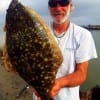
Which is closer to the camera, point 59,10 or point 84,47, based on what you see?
point 59,10

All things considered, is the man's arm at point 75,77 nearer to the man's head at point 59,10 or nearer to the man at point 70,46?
the man at point 70,46

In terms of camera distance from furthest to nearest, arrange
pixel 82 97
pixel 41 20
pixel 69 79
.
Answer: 1. pixel 82 97
2. pixel 69 79
3. pixel 41 20

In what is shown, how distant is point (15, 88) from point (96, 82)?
28.8 feet

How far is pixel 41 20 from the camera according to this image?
12.4 feet

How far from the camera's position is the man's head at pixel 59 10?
445 centimetres

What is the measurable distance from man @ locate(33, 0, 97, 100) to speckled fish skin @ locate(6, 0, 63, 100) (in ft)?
1.92

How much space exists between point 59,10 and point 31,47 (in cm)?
81

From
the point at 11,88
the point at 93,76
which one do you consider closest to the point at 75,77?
the point at 11,88

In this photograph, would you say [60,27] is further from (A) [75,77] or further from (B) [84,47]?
(A) [75,77]

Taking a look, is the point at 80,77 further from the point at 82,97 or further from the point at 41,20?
the point at 82,97

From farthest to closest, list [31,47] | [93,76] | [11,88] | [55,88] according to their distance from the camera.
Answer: [93,76] → [11,88] → [55,88] → [31,47]

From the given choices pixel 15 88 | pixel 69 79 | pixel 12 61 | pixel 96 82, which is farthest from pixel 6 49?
pixel 96 82

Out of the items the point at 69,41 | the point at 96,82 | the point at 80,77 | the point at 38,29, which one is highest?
the point at 38,29

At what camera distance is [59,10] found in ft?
14.6
